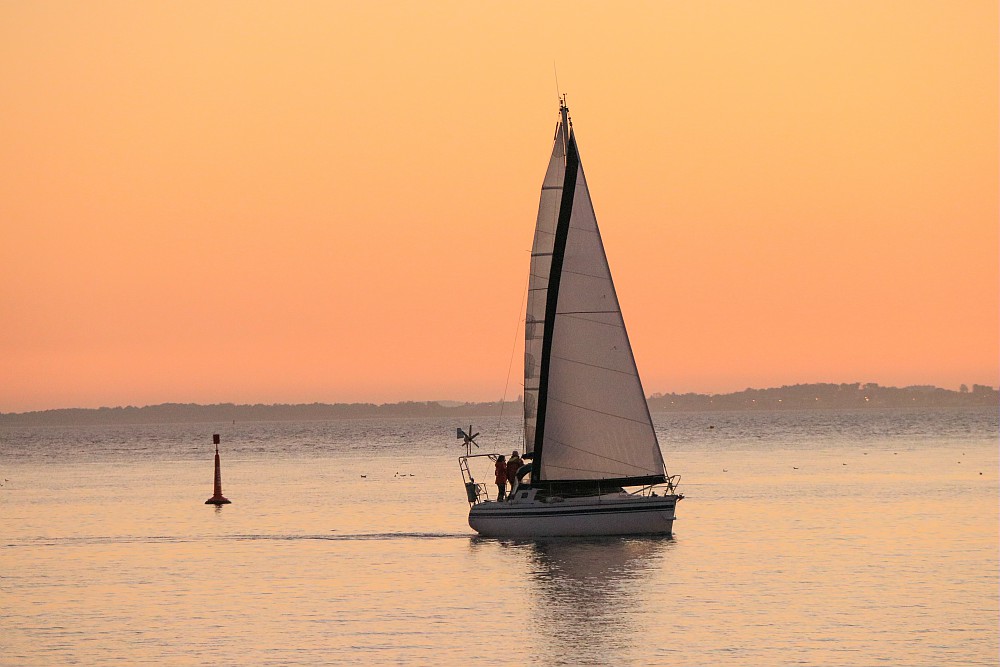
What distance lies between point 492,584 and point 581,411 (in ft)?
36.7

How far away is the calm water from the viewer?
85.0 feet

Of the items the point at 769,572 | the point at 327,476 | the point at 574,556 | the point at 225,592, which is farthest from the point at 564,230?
the point at 327,476

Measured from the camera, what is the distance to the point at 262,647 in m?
26.3

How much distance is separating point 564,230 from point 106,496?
38391 millimetres

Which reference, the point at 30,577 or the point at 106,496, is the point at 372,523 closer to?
the point at 30,577

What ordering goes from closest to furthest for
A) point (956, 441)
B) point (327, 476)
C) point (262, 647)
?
1. point (262, 647)
2. point (327, 476)
3. point (956, 441)

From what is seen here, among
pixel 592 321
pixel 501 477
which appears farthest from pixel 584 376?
pixel 501 477

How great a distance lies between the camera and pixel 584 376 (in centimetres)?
4528

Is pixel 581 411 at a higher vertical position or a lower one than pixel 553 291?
lower

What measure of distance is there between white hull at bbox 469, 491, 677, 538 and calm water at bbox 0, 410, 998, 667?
0.54m

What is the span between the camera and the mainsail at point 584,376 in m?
45.0

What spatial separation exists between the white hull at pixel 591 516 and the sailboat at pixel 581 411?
1.1 inches

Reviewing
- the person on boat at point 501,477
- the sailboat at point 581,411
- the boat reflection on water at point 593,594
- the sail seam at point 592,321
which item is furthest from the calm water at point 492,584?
the sail seam at point 592,321

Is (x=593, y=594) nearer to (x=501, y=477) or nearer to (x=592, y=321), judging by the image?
(x=592, y=321)
